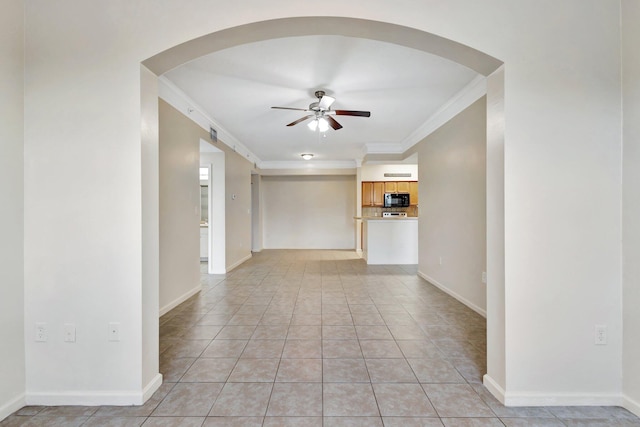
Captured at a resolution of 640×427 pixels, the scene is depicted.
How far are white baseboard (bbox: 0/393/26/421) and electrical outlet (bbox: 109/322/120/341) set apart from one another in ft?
2.04

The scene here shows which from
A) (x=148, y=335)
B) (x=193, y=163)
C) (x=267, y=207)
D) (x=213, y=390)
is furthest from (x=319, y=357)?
(x=267, y=207)

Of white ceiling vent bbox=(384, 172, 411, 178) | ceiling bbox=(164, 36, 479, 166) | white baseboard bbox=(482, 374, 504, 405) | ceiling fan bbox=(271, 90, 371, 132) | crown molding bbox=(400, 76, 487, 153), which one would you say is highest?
ceiling bbox=(164, 36, 479, 166)

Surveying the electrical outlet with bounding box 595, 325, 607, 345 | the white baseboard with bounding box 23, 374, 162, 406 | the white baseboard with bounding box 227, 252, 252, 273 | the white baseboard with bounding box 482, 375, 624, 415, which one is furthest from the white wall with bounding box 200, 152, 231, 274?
the electrical outlet with bounding box 595, 325, 607, 345

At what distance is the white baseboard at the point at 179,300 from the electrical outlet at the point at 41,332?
150 centimetres

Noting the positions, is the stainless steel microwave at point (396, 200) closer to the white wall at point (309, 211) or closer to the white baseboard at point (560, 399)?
the white wall at point (309, 211)

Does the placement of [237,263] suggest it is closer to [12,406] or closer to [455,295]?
[455,295]

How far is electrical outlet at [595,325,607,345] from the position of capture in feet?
5.76

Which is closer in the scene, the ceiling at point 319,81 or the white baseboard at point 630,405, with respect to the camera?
the white baseboard at point 630,405

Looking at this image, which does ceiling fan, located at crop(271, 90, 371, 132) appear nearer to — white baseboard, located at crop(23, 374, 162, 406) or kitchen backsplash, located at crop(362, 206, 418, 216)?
white baseboard, located at crop(23, 374, 162, 406)

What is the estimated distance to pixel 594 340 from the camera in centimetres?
176

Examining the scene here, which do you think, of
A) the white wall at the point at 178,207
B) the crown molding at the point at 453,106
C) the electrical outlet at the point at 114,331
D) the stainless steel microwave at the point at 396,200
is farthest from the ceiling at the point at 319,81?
the stainless steel microwave at the point at 396,200

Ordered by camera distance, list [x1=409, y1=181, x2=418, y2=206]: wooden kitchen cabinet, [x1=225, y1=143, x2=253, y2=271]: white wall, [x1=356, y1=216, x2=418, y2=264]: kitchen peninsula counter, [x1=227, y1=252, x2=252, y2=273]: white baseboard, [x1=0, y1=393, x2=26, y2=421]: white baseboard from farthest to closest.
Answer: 1. [x1=409, y1=181, x2=418, y2=206]: wooden kitchen cabinet
2. [x1=356, y1=216, x2=418, y2=264]: kitchen peninsula counter
3. [x1=227, y1=252, x2=252, y2=273]: white baseboard
4. [x1=225, y1=143, x2=253, y2=271]: white wall
5. [x1=0, y1=393, x2=26, y2=421]: white baseboard

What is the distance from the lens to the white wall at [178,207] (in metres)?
3.29

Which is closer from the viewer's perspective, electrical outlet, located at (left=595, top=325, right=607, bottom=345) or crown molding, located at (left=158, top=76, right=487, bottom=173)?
electrical outlet, located at (left=595, top=325, right=607, bottom=345)
